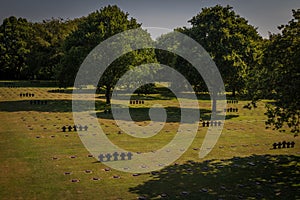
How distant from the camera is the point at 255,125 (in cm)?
3612

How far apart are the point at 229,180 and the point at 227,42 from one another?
28.3 meters

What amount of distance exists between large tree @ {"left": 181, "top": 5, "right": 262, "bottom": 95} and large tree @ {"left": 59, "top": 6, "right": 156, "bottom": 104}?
30.3 feet

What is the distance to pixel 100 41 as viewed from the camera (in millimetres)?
45344

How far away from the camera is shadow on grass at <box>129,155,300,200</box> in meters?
16.2

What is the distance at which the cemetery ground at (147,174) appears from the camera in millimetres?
16125

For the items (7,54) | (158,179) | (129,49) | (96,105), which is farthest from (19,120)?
(7,54)

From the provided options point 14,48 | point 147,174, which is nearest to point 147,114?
point 147,174

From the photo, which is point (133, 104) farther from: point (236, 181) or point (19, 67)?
point (19, 67)

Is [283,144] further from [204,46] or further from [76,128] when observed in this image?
[204,46]

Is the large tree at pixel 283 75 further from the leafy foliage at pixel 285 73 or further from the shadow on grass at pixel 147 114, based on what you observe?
the shadow on grass at pixel 147 114

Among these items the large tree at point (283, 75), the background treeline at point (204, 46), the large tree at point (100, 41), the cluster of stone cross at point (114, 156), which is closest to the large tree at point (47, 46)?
the background treeline at point (204, 46)

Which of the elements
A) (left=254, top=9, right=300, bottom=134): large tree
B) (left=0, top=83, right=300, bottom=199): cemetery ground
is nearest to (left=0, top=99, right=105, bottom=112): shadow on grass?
(left=0, top=83, right=300, bottom=199): cemetery ground

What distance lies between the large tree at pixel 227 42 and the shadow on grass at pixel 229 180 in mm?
20602

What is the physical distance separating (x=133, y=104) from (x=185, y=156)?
2798 centimetres
